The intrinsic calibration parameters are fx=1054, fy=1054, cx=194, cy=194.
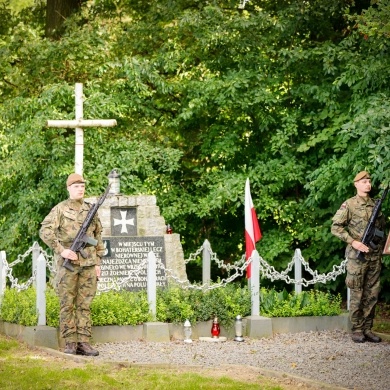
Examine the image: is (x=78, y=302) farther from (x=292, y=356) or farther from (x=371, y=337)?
(x=371, y=337)

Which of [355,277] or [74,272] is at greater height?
[74,272]

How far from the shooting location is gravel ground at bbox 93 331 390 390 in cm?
1120

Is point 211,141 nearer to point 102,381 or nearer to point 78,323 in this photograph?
point 78,323

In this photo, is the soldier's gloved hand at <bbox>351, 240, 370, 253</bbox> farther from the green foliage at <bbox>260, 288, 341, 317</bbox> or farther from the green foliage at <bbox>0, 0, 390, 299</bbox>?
the green foliage at <bbox>0, 0, 390, 299</bbox>

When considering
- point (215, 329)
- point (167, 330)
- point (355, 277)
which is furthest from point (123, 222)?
point (355, 277)

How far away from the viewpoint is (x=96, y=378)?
10.9m

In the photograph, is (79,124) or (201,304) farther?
(79,124)

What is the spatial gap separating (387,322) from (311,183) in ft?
8.02

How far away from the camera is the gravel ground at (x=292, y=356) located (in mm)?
11203

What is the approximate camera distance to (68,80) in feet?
61.1

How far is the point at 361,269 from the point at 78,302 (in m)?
3.73

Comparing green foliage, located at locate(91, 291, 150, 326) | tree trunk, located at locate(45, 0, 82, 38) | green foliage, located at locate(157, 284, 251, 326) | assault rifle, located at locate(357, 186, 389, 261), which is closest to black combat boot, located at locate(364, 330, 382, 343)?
assault rifle, located at locate(357, 186, 389, 261)

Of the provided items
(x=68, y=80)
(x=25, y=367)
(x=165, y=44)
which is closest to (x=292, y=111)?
(x=165, y=44)

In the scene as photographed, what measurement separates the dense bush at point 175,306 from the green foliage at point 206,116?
2.43 m
